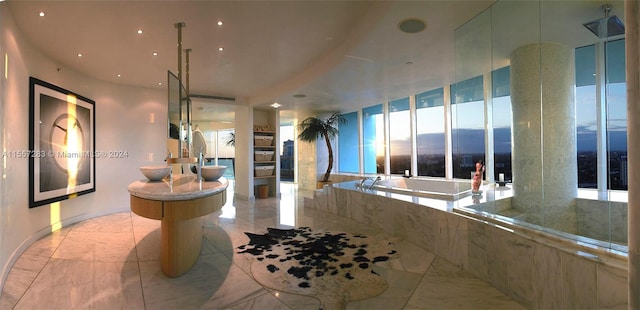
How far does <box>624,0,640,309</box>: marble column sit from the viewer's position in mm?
1228

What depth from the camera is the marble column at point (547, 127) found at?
2.99 meters

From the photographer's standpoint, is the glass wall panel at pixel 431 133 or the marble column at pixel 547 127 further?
the glass wall panel at pixel 431 133

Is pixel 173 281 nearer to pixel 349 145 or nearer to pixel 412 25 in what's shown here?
pixel 412 25

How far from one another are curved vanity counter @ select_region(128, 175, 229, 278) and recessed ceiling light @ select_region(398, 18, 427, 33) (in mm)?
2394

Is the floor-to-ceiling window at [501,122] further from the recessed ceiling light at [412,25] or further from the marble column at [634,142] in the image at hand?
the marble column at [634,142]

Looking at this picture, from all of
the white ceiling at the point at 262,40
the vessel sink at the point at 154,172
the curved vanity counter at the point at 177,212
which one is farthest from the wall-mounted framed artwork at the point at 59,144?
the curved vanity counter at the point at 177,212

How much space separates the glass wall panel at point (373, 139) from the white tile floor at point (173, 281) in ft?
12.4

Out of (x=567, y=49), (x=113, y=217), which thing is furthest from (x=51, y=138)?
(x=567, y=49)

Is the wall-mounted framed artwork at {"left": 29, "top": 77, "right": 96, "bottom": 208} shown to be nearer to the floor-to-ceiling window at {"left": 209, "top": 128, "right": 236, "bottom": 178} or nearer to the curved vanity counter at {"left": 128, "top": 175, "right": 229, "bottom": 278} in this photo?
the curved vanity counter at {"left": 128, "top": 175, "right": 229, "bottom": 278}

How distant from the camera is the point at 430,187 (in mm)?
5531

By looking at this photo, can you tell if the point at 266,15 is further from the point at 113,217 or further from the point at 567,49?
the point at 113,217

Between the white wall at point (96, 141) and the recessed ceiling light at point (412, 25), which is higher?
the recessed ceiling light at point (412, 25)

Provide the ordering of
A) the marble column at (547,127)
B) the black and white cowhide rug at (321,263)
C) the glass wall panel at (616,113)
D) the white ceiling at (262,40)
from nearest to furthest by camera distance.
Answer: the glass wall panel at (616,113) → the black and white cowhide rug at (321,263) → the white ceiling at (262,40) → the marble column at (547,127)

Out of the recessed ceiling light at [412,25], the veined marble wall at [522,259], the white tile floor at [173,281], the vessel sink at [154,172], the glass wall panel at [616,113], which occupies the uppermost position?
the recessed ceiling light at [412,25]
